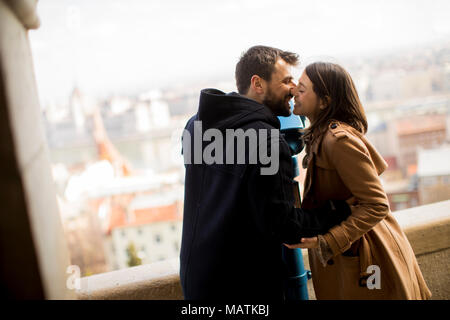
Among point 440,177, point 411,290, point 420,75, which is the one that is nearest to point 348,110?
point 411,290

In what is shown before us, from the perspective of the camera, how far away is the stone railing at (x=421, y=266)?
1539 millimetres

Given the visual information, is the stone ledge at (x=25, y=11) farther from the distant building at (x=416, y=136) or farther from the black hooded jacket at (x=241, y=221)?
the distant building at (x=416, y=136)

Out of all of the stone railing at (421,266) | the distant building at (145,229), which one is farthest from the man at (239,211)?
the distant building at (145,229)

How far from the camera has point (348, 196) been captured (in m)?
1.26

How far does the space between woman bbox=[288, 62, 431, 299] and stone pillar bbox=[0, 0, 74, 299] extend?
72 cm

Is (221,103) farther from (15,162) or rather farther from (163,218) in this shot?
(163,218)

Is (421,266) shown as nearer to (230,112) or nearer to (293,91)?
(293,91)

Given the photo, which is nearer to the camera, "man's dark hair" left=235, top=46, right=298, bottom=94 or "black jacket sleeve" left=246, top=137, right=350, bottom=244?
"black jacket sleeve" left=246, top=137, right=350, bottom=244

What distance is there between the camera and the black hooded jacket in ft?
3.68

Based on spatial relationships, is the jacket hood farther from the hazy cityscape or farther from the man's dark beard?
the hazy cityscape

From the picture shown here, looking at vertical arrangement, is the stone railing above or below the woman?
below

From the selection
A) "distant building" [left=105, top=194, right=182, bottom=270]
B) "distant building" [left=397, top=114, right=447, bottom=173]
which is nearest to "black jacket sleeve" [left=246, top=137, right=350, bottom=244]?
"distant building" [left=105, top=194, right=182, bottom=270]
